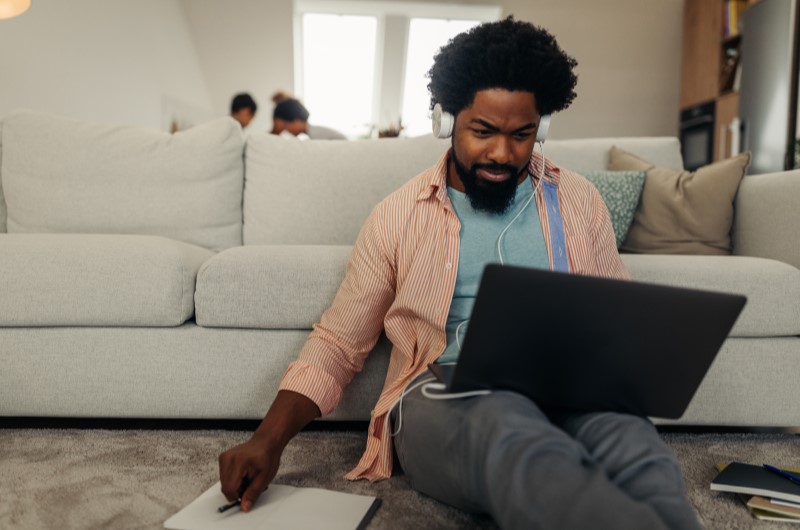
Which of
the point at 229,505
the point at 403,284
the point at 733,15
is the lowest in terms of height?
the point at 229,505

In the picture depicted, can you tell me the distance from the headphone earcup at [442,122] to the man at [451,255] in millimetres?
18

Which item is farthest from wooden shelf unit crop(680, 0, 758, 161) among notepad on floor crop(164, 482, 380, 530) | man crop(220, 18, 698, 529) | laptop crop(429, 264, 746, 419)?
notepad on floor crop(164, 482, 380, 530)

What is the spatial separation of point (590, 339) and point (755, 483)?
583mm

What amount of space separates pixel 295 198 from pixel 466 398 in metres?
1.27

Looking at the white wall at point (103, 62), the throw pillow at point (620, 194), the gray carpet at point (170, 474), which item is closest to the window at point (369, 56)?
the white wall at point (103, 62)

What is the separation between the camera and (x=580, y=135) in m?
5.65

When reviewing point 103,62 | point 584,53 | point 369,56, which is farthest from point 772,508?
point 369,56

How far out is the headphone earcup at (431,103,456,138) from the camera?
49.3 inches

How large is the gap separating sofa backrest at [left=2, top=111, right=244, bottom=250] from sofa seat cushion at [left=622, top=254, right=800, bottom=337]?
126cm

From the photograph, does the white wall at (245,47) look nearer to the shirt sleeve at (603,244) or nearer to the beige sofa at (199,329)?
the beige sofa at (199,329)

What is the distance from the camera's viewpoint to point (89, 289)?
61.8 inches

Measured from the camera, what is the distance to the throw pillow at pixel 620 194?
6.66 ft

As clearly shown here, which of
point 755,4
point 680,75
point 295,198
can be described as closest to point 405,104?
point 680,75

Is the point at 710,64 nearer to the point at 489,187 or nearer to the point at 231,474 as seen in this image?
the point at 489,187
